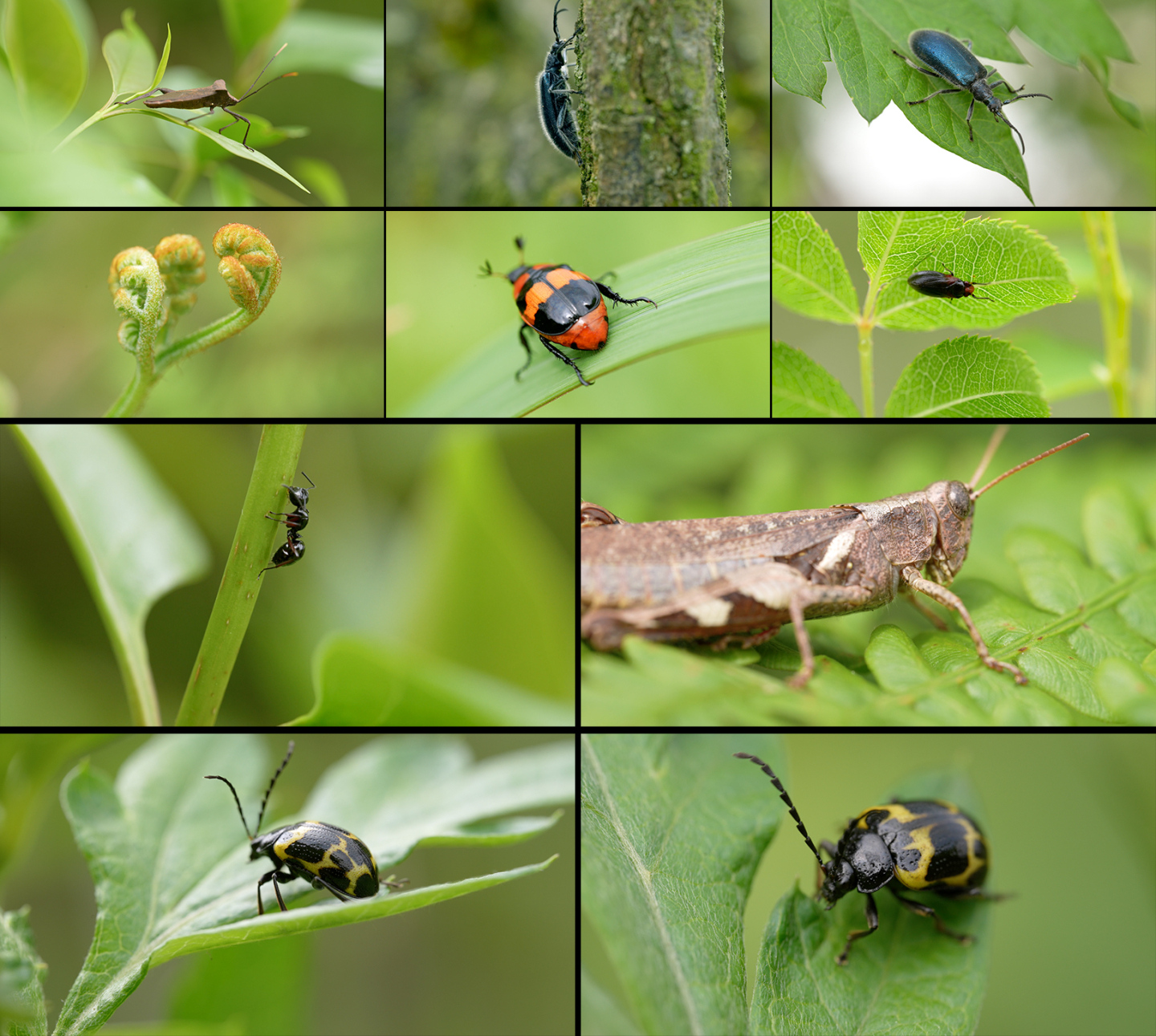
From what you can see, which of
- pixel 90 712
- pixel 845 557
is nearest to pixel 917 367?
pixel 845 557

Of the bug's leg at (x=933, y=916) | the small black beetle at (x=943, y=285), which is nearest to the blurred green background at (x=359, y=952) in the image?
the bug's leg at (x=933, y=916)

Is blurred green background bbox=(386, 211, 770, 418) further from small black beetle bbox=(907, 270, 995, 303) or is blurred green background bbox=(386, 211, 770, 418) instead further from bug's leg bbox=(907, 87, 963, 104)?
bug's leg bbox=(907, 87, 963, 104)

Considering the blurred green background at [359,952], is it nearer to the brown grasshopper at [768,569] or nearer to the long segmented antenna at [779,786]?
the long segmented antenna at [779,786]

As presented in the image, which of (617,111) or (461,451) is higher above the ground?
(617,111)

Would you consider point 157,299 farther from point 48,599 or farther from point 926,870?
point 926,870

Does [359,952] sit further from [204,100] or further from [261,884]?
[204,100]
